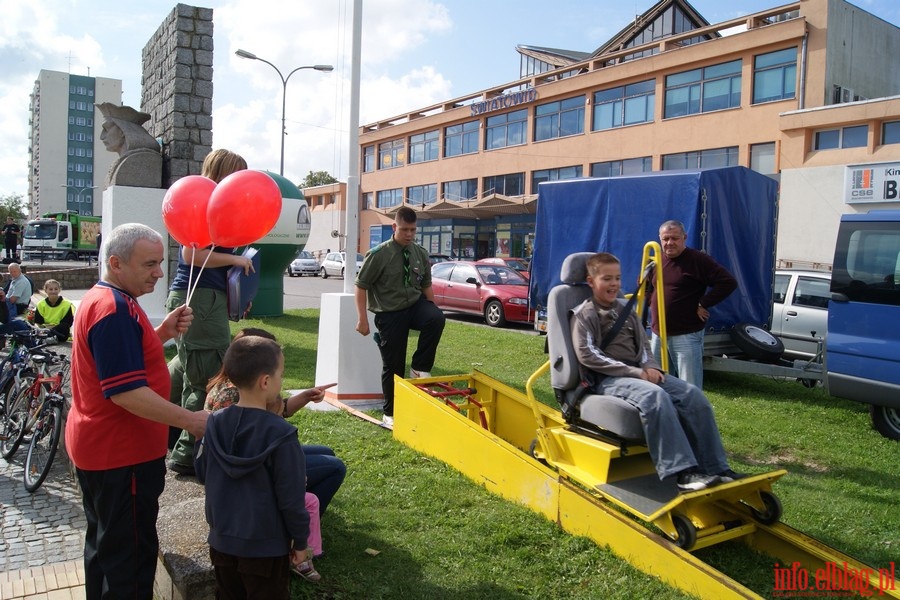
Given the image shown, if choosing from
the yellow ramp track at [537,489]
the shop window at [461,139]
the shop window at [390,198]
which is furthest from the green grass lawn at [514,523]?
the shop window at [390,198]

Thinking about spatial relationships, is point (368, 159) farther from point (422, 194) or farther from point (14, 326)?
point (14, 326)

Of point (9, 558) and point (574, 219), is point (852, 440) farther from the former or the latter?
point (9, 558)

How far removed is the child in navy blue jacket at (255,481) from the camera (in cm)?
261

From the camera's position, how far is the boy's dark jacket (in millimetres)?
2602

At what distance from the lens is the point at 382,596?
340cm

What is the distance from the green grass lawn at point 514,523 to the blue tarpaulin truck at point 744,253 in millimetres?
791

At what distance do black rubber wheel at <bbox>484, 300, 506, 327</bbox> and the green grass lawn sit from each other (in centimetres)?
944

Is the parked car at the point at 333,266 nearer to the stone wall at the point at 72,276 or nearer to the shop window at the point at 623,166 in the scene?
the shop window at the point at 623,166

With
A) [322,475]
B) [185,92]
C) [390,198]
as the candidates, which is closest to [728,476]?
[322,475]

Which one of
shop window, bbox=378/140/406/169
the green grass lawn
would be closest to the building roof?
shop window, bbox=378/140/406/169


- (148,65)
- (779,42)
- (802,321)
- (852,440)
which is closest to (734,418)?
(852,440)

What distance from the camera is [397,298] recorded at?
625 centimetres

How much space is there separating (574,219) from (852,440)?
5635mm

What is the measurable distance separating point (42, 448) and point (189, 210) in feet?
9.72
